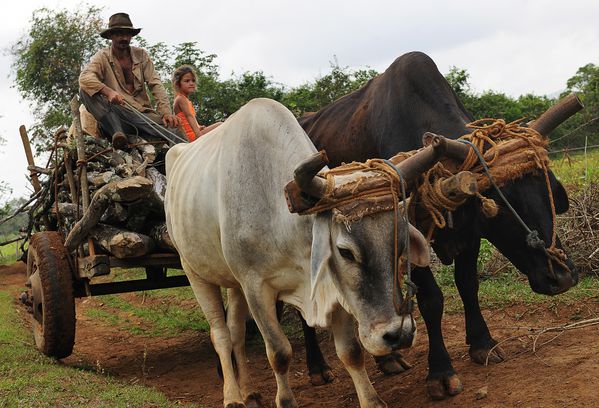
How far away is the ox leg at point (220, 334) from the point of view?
5.25 m

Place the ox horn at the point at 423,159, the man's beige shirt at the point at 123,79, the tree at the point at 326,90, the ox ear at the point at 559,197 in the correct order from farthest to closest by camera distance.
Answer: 1. the tree at the point at 326,90
2. the man's beige shirt at the point at 123,79
3. the ox ear at the point at 559,197
4. the ox horn at the point at 423,159

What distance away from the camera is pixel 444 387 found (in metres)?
4.71

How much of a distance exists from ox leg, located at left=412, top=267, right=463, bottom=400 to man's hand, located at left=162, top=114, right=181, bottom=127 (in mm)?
3112

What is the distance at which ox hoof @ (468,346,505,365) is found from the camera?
5.09 meters

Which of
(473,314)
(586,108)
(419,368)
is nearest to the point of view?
(473,314)

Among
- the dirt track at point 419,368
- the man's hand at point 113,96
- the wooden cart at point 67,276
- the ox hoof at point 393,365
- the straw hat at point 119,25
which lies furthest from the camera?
the straw hat at point 119,25

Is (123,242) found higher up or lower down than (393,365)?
higher up

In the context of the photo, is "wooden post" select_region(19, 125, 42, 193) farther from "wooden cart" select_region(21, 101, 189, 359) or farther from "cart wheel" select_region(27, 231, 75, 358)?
"cart wheel" select_region(27, 231, 75, 358)

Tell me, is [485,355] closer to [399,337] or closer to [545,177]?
[545,177]

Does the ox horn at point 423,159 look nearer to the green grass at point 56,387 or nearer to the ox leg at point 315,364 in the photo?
the ox leg at point 315,364

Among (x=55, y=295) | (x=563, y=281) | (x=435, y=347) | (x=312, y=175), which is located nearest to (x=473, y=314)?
(x=435, y=347)

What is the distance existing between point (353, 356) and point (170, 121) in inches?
138

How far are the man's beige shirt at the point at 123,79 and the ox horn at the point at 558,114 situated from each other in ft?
12.0

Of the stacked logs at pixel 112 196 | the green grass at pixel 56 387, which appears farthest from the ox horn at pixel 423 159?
the stacked logs at pixel 112 196
